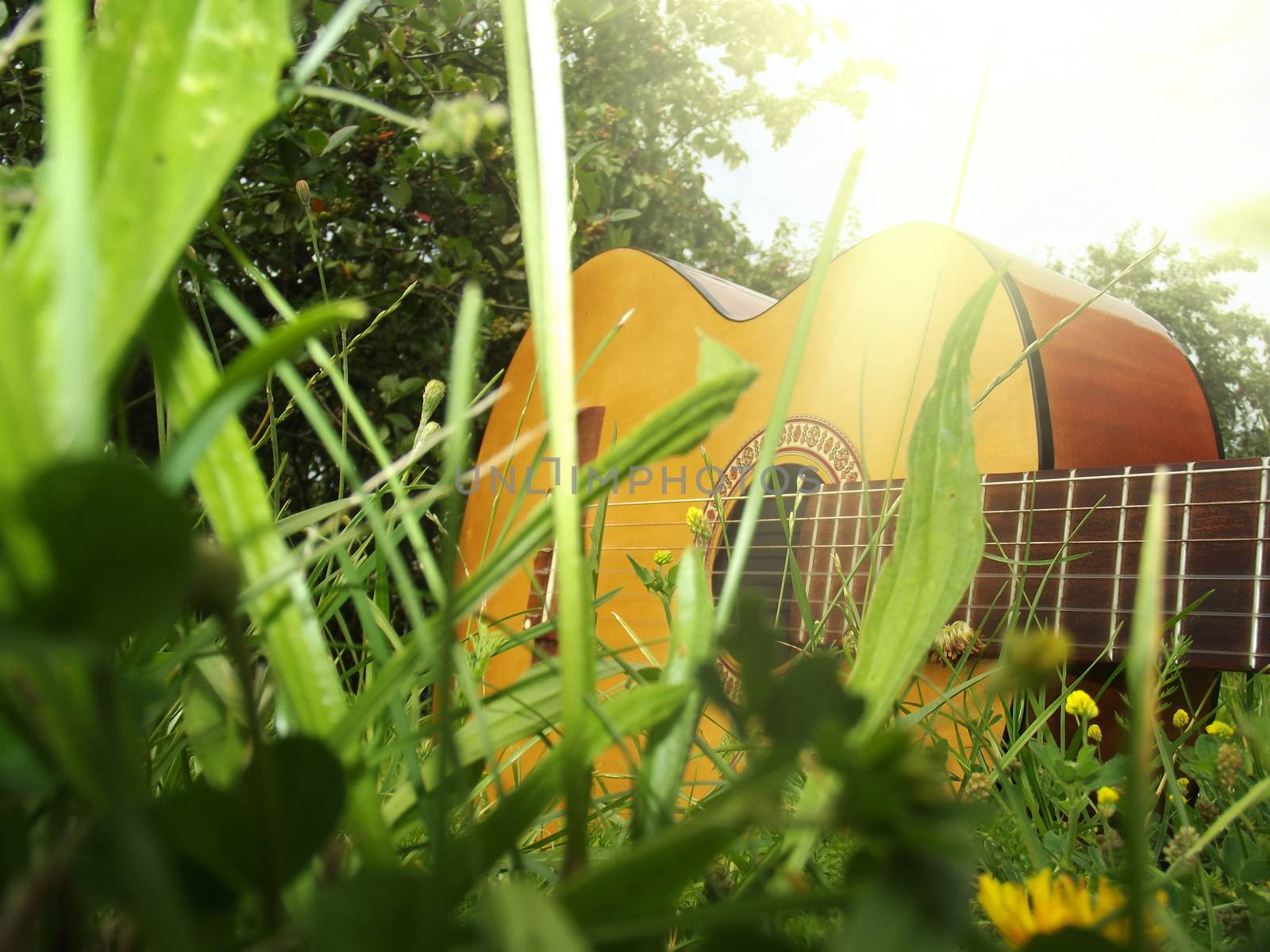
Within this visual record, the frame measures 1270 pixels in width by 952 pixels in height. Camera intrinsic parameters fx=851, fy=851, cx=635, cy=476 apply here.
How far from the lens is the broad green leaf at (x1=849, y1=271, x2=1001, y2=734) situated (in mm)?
190

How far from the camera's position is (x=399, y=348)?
1931mm

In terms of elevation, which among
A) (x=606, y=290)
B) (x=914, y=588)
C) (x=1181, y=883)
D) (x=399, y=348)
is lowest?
(x=1181, y=883)

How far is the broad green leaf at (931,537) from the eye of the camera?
190 mm

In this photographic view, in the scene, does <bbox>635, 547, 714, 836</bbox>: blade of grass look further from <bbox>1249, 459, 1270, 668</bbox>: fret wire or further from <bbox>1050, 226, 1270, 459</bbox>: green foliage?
<bbox>1050, 226, 1270, 459</bbox>: green foliage

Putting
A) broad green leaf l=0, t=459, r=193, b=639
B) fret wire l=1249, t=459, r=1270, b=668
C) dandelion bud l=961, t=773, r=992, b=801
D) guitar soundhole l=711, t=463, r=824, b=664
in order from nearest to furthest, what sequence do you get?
broad green leaf l=0, t=459, r=193, b=639
dandelion bud l=961, t=773, r=992, b=801
fret wire l=1249, t=459, r=1270, b=668
guitar soundhole l=711, t=463, r=824, b=664

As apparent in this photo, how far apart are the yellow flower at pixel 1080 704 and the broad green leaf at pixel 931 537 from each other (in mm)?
341

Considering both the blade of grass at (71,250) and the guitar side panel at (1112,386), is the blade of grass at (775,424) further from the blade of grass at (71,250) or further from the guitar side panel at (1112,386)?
the guitar side panel at (1112,386)

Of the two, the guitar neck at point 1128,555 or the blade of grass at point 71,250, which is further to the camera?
the guitar neck at point 1128,555

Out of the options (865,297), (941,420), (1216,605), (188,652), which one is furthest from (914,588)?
(865,297)

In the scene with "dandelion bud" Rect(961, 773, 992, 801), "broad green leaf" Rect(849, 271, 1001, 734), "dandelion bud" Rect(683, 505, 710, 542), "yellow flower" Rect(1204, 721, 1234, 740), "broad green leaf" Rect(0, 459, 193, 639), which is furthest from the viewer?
"dandelion bud" Rect(683, 505, 710, 542)

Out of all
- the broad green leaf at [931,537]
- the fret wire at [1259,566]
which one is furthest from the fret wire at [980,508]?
the fret wire at [1259,566]

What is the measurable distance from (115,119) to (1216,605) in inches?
36.9

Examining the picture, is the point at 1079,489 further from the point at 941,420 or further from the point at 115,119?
the point at 115,119

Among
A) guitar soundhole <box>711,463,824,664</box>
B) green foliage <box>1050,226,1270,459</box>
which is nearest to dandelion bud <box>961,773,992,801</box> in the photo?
guitar soundhole <box>711,463,824,664</box>
